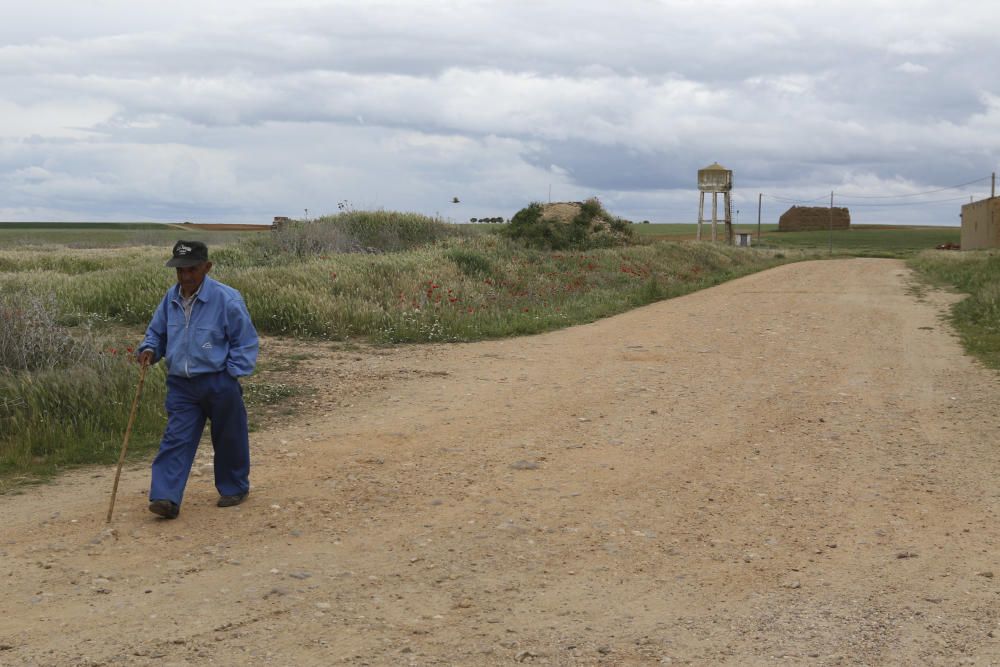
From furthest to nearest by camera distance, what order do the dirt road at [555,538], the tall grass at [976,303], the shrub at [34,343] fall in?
the tall grass at [976,303] → the shrub at [34,343] → the dirt road at [555,538]

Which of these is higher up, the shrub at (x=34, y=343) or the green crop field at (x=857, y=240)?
the green crop field at (x=857, y=240)

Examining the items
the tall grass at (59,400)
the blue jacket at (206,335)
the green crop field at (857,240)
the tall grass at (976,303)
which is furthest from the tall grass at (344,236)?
the green crop field at (857,240)

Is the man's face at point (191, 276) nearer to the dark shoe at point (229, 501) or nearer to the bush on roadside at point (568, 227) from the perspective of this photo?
the dark shoe at point (229, 501)

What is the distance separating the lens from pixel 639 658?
14.1 ft

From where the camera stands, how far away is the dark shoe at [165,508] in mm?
5973

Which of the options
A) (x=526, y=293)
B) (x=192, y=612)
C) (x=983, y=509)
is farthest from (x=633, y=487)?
(x=526, y=293)

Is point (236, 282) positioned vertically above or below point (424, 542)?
above

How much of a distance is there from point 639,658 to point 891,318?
1331cm

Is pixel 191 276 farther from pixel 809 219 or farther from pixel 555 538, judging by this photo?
pixel 809 219

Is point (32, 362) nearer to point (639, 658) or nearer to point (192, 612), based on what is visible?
point (192, 612)

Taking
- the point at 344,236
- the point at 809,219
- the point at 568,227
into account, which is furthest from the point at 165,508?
the point at 809,219

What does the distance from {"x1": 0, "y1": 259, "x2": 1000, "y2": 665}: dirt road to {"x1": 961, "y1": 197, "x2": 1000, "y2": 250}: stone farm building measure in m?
40.3

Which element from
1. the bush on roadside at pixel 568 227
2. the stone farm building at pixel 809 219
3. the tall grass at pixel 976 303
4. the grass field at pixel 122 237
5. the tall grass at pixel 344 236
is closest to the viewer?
the tall grass at pixel 976 303

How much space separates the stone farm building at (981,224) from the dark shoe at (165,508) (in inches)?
1854
